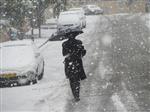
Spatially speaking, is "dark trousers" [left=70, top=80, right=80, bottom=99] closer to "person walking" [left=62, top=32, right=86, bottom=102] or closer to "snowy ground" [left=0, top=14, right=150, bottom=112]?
"person walking" [left=62, top=32, right=86, bottom=102]

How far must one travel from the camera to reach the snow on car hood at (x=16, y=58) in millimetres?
17234

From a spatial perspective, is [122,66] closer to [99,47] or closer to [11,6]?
[99,47]

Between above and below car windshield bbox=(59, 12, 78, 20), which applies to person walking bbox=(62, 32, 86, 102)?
above

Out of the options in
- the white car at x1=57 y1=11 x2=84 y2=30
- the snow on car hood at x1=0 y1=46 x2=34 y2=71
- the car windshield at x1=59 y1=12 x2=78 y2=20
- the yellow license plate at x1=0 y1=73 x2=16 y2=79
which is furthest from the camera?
the car windshield at x1=59 y1=12 x2=78 y2=20

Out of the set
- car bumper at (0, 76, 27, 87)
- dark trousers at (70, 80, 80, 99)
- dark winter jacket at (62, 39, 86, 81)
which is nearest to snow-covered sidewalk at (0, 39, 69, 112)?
car bumper at (0, 76, 27, 87)

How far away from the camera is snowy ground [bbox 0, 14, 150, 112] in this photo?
13016mm

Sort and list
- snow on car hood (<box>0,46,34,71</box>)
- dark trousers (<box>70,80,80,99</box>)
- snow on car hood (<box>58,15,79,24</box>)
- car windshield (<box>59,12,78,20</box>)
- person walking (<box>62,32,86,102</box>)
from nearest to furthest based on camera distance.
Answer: dark trousers (<box>70,80,80,99</box>), person walking (<box>62,32,86,102</box>), snow on car hood (<box>0,46,34,71</box>), snow on car hood (<box>58,15,79,24</box>), car windshield (<box>59,12,78,20</box>)

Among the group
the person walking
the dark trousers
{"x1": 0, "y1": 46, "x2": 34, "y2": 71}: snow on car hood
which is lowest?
{"x1": 0, "y1": 46, "x2": 34, "y2": 71}: snow on car hood

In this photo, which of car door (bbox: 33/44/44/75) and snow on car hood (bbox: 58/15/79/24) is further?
snow on car hood (bbox: 58/15/79/24)

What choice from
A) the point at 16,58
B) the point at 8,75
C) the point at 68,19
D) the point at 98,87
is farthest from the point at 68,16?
the point at 98,87

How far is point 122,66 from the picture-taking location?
1989cm

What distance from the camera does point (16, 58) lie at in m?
18.2

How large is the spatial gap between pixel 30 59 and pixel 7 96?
2705 mm

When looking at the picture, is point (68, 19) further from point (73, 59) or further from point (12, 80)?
point (73, 59)
